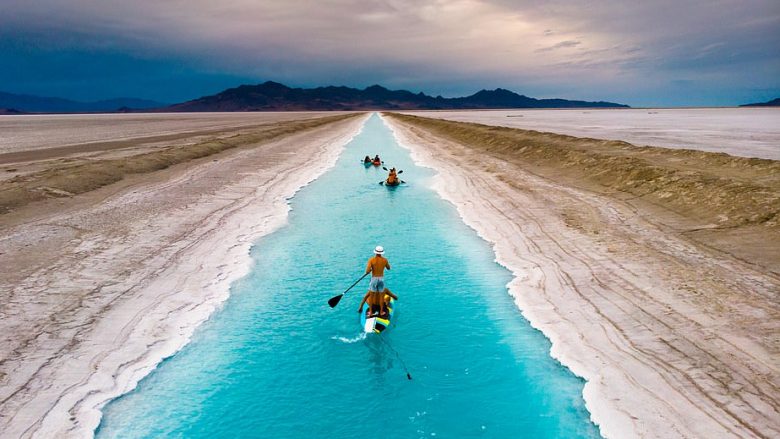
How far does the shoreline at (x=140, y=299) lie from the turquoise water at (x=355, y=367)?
55 cm

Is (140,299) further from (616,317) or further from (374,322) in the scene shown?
(616,317)

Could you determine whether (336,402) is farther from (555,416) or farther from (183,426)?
(555,416)

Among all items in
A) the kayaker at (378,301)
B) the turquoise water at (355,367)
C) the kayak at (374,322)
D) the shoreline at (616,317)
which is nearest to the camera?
the shoreline at (616,317)

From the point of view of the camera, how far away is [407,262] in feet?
58.8

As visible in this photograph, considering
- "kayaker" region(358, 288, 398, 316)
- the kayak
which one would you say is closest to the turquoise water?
the kayak

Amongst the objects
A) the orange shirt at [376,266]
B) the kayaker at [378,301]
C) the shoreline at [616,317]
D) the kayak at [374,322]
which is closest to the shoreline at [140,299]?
the kayak at [374,322]

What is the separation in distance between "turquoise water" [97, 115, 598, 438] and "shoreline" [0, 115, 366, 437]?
55 centimetres

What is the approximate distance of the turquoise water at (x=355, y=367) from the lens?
8828 millimetres

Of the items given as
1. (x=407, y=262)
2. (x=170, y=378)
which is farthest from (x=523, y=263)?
(x=170, y=378)

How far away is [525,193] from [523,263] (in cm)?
1208

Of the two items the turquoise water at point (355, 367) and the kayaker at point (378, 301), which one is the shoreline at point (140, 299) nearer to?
the turquoise water at point (355, 367)

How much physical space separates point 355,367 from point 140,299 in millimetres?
7141

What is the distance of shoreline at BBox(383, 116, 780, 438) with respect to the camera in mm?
8438

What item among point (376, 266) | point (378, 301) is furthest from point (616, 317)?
point (376, 266)
